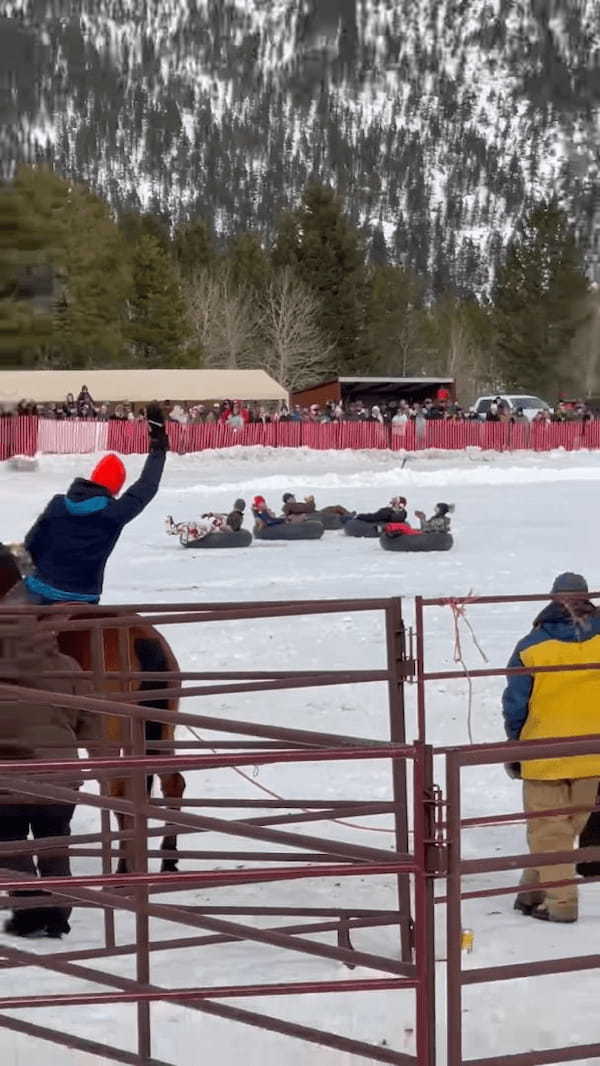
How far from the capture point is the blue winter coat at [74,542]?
773 centimetres

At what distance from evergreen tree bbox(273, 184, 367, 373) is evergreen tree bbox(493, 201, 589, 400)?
10775 millimetres

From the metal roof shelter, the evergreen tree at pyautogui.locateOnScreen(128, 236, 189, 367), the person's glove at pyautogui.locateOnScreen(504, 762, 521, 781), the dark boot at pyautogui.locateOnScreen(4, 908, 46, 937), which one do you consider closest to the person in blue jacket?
the dark boot at pyautogui.locateOnScreen(4, 908, 46, 937)

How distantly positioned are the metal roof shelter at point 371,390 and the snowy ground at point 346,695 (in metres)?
34.5

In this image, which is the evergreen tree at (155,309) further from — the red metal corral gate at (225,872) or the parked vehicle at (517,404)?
the red metal corral gate at (225,872)

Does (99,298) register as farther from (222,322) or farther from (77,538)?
(77,538)

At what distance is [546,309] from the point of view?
9038 centimetres

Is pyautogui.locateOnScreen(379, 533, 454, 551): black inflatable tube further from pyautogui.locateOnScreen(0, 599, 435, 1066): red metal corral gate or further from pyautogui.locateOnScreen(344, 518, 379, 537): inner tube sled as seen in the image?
pyautogui.locateOnScreen(0, 599, 435, 1066): red metal corral gate

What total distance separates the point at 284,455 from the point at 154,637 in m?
32.3

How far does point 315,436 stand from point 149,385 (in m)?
23.7

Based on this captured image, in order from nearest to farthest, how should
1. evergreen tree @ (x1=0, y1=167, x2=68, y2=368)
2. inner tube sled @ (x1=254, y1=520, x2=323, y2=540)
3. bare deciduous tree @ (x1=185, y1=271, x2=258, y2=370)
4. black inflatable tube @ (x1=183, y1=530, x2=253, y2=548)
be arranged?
evergreen tree @ (x1=0, y1=167, x2=68, y2=368) < black inflatable tube @ (x1=183, y1=530, x2=253, y2=548) < inner tube sled @ (x1=254, y1=520, x2=323, y2=540) < bare deciduous tree @ (x1=185, y1=271, x2=258, y2=370)

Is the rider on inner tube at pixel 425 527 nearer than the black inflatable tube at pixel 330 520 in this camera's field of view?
Yes

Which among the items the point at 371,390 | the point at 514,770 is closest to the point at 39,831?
the point at 514,770

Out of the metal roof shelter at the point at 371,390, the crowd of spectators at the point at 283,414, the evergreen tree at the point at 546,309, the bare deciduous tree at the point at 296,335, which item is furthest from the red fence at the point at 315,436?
the evergreen tree at the point at 546,309

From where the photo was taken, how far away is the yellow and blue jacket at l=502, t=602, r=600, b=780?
699 cm
